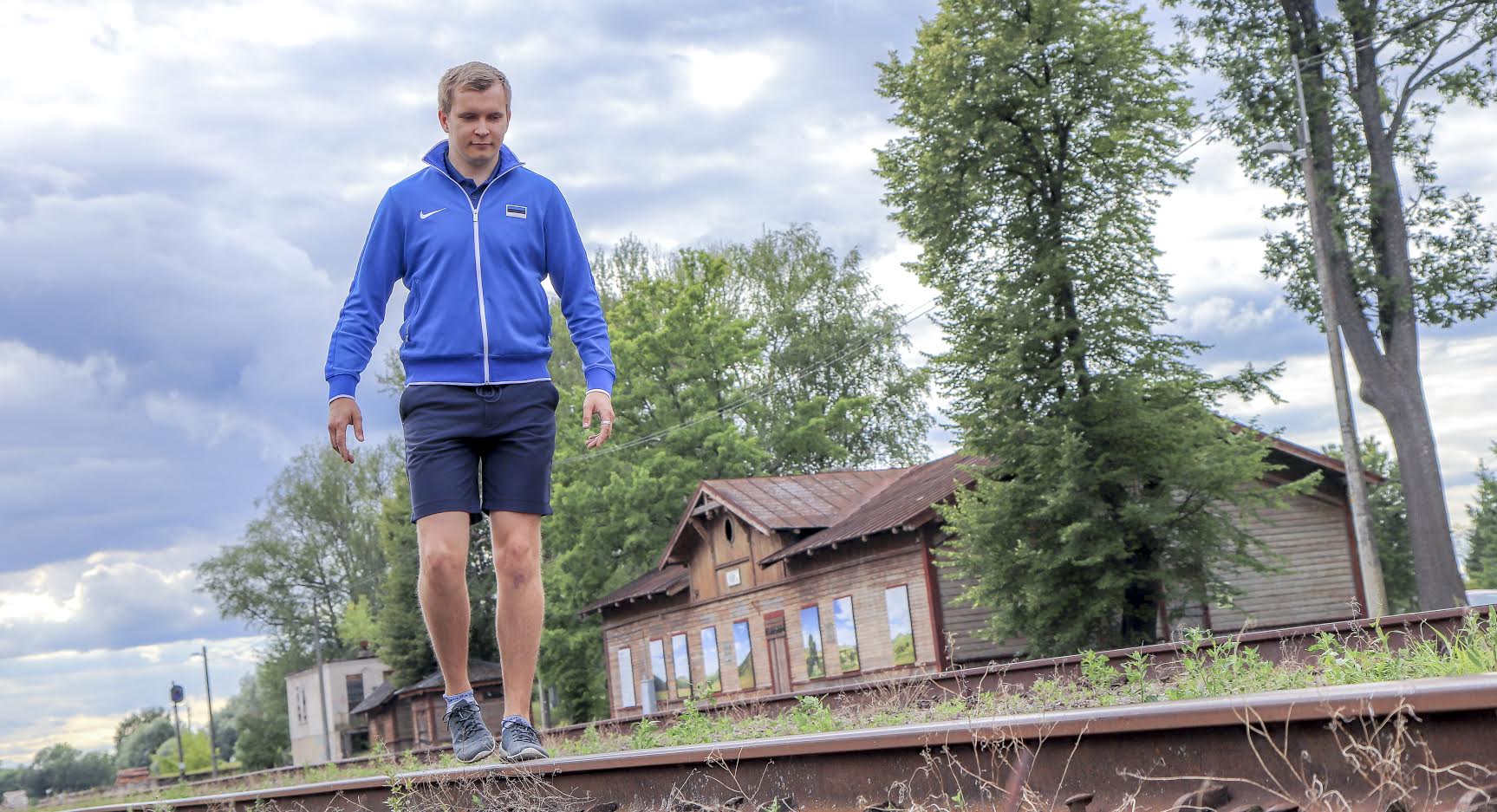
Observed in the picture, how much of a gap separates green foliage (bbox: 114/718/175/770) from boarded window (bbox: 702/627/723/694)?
10390 centimetres

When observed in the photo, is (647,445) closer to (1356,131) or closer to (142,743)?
(1356,131)

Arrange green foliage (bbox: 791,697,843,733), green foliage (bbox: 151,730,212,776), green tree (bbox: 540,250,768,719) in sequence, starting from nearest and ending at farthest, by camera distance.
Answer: green foliage (bbox: 791,697,843,733)
green tree (bbox: 540,250,768,719)
green foliage (bbox: 151,730,212,776)

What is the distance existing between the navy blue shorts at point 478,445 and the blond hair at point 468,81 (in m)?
1.00

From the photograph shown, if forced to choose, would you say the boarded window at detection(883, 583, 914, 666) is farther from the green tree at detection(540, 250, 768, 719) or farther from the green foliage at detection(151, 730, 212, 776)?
the green foliage at detection(151, 730, 212, 776)

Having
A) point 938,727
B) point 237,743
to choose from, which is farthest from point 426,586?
point 237,743

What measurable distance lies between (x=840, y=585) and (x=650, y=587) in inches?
402

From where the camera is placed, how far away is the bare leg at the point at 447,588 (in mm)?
4746

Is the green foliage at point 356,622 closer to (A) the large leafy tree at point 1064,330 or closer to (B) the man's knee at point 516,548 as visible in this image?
(A) the large leafy tree at point 1064,330

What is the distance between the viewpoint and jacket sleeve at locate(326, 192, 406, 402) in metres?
5.07

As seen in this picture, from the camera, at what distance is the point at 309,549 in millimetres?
79188

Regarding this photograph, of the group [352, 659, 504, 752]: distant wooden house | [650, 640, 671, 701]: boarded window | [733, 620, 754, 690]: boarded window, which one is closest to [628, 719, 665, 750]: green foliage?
[733, 620, 754, 690]: boarded window

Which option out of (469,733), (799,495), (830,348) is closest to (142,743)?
(830,348)

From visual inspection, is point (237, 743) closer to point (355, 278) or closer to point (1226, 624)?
point (1226, 624)

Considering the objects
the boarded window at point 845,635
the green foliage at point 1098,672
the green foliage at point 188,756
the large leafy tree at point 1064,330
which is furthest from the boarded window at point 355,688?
the green foliage at point 1098,672
